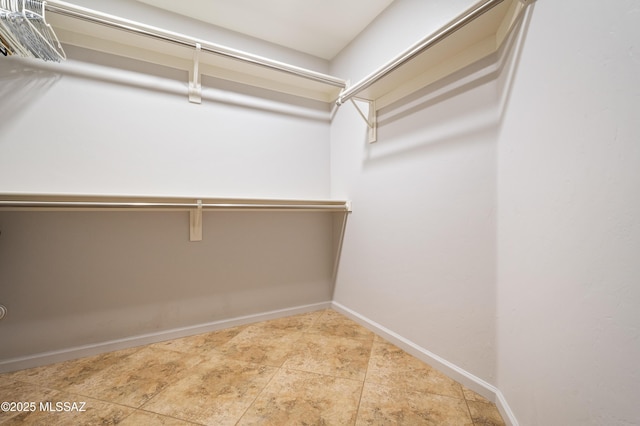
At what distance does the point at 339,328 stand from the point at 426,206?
1.10 metres

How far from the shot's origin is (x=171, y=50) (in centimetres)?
171

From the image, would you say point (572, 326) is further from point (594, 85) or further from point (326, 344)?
point (326, 344)

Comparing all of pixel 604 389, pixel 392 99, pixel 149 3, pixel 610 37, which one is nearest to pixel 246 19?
pixel 149 3

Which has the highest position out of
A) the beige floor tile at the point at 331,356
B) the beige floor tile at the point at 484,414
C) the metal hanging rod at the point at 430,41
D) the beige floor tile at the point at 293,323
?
the metal hanging rod at the point at 430,41

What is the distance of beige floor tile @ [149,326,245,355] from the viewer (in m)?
1.65

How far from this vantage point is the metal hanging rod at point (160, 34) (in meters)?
1.30

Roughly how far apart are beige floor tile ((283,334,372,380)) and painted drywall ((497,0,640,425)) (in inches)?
28.5

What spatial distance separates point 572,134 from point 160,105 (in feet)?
6.96

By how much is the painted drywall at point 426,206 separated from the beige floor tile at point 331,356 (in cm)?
28

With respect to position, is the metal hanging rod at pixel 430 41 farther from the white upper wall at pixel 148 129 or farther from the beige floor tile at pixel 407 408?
the beige floor tile at pixel 407 408

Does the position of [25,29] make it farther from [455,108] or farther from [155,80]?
[455,108]

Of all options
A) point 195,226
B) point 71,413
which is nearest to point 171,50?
point 195,226

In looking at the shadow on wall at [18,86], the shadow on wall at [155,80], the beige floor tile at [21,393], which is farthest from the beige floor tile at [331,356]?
the shadow on wall at [18,86]

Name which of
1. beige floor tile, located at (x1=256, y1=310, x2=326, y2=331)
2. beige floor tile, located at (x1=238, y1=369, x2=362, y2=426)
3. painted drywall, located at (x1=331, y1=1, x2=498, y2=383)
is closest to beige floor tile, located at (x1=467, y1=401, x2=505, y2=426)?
painted drywall, located at (x1=331, y1=1, x2=498, y2=383)
